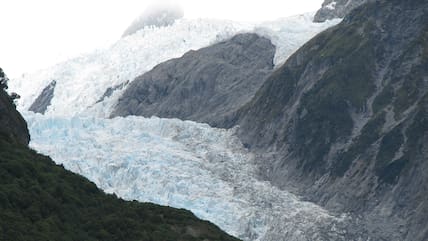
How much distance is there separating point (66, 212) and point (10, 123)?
16.7 m

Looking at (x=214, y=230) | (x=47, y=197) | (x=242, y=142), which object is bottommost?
(x=242, y=142)

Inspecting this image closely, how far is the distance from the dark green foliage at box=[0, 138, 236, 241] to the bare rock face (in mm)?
1904

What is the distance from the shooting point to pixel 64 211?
67312mm

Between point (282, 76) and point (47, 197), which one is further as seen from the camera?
point (282, 76)

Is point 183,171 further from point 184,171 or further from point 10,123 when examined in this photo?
point 10,123

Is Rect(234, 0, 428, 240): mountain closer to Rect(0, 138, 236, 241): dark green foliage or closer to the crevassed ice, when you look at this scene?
the crevassed ice

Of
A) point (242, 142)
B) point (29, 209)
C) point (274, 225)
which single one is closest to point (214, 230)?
point (29, 209)

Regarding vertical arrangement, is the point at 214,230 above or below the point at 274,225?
above

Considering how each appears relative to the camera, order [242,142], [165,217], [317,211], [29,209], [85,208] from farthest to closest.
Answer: [242,142] < [317,211] < [165,217] < [85,208] < [29,209]

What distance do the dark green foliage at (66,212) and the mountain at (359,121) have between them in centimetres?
7101

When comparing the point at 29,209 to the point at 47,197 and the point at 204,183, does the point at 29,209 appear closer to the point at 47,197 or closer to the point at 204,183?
the point at 47,197

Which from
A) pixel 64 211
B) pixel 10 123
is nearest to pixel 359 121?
pixel 10 123

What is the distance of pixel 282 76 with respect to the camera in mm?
196875

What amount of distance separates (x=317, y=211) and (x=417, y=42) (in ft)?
162
